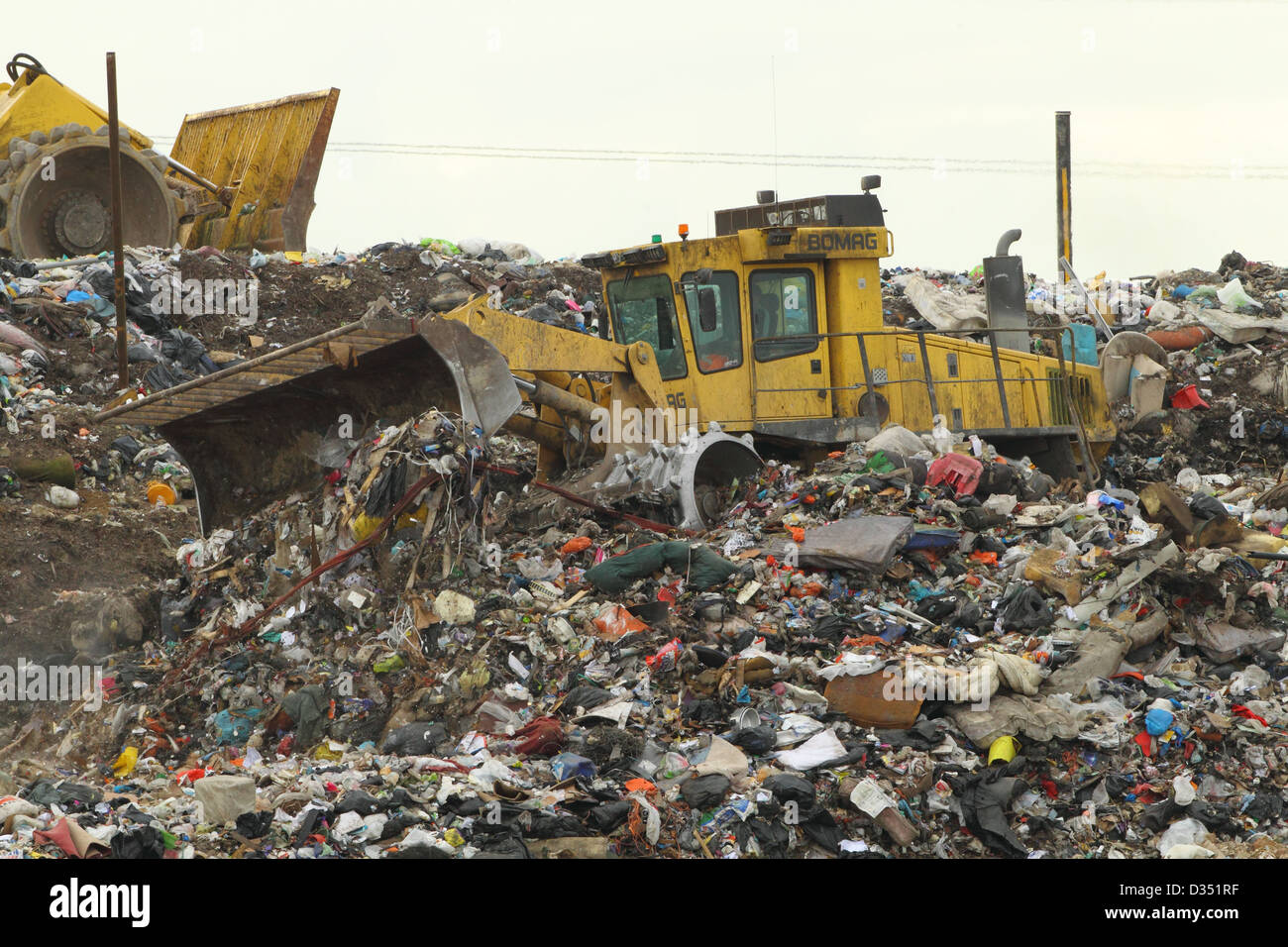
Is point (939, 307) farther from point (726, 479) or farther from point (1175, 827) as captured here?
point (1175, 827)

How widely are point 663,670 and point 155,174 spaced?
12.6m

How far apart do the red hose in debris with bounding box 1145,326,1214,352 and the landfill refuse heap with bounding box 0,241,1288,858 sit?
19.1ft

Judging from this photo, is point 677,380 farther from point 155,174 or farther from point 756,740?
point 155,174

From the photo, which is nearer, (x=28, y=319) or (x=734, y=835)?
(x=734, y=835)

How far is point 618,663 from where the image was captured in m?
7.10

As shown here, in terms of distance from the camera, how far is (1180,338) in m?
16.0

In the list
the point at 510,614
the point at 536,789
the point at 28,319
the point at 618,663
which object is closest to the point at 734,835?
the point at 536,789

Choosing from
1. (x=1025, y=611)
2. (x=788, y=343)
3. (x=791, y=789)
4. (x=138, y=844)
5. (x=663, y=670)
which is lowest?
(x=791, y=789)

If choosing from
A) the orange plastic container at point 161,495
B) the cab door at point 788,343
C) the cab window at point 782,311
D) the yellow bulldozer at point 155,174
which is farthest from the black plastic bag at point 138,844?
the yellow bulldozer at point 155,174

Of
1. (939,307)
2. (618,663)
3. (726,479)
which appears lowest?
(618,663)

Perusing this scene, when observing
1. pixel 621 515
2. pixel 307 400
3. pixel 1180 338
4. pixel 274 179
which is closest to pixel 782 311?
pixel 621 515

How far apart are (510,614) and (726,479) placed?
2543mm

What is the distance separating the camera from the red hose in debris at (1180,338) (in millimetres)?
15922

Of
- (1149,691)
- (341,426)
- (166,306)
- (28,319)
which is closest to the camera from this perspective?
(1149,691)
